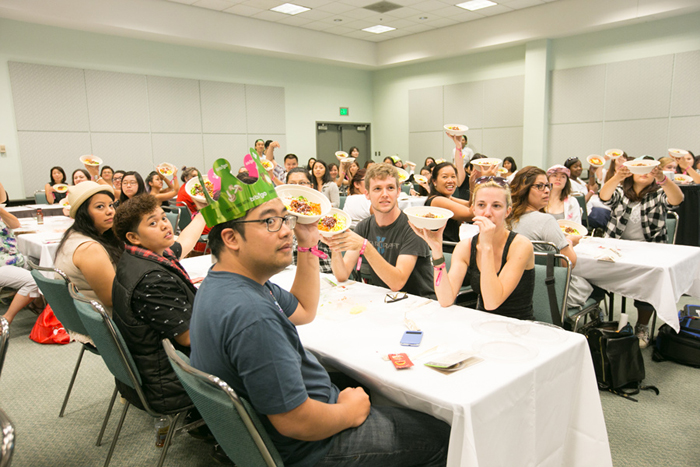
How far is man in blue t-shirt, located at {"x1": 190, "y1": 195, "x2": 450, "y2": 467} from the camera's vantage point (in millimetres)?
1176

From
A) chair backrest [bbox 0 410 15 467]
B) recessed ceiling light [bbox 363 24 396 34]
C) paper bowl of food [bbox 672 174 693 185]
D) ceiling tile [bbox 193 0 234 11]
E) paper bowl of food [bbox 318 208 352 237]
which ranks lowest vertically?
chair backrest [bbox 0 410 15 467]

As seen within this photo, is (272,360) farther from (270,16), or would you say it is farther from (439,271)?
(270,16)

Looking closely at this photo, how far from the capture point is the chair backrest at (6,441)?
865 mm

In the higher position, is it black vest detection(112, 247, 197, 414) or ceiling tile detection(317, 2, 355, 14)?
ceiling tile detection(317, 2, 355, 14)

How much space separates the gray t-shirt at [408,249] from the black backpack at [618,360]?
1088 mm

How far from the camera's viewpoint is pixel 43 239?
4.31 metres

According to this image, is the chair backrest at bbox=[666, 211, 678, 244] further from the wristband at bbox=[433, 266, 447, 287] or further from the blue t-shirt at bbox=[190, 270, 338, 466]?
the blue t-shirt at bbox=[190, 270, 338, 466]

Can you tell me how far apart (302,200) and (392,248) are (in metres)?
0.94

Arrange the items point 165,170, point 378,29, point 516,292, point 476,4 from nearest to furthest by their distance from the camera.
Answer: point 516,292
point 165,170
point 476,4
point 378,29

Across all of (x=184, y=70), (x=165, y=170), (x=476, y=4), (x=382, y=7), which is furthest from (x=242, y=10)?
(x=476, y=4)

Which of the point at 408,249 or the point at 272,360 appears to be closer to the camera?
the point at 272,360

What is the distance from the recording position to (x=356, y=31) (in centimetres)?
1048

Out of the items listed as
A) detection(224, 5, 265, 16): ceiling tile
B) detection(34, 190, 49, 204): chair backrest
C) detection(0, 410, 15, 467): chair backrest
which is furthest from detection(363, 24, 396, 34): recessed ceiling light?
detection(0, 410, 15, 467): chair backrest

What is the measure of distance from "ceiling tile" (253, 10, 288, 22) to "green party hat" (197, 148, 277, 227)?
8.55 metres
